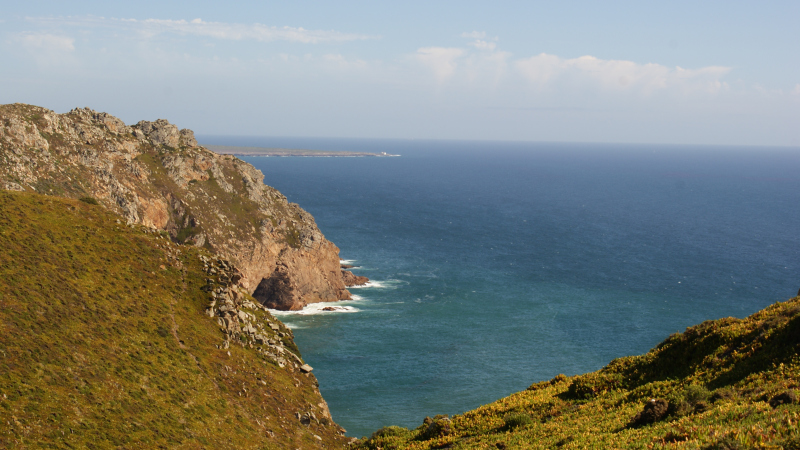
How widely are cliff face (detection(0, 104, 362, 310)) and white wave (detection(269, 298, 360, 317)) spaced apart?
1639 mm

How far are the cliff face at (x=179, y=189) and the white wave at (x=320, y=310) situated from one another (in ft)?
5.38

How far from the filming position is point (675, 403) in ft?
77.9

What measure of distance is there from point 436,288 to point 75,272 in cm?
8140

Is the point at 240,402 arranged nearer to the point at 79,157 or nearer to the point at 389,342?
the point at 389,342

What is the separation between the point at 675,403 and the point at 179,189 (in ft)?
325

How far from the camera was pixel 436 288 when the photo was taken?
12188 cm

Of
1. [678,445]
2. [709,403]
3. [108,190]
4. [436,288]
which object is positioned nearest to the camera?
[678,445]

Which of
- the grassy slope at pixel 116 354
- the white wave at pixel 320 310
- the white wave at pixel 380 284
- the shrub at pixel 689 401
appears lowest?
the white wave at pixel 320 310

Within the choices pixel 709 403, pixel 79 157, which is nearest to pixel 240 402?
pixel 709 403

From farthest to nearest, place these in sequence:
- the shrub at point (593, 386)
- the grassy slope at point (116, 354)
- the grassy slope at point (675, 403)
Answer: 1. the grassy slope at point (116, 354)
2. the shrub at point (593, 386)
3. the grassy slope at point (675, 403)

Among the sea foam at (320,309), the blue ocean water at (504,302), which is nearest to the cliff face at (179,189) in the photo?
the sea foam at (320,309)

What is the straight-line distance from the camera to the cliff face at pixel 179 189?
8550 centimetres

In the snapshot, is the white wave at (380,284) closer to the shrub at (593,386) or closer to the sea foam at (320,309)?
the sea foam at (320,309)

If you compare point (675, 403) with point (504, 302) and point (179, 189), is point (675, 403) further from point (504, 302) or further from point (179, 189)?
point (179, 189)
